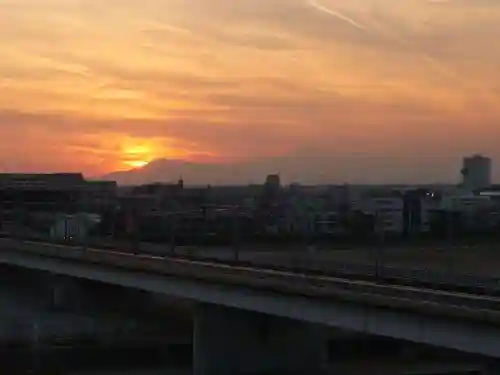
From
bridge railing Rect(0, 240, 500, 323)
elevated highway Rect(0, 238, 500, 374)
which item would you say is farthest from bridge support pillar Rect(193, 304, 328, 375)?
bridge railing Rect(0, 240, 500, 323)

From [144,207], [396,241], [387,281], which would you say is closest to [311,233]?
[396,241]

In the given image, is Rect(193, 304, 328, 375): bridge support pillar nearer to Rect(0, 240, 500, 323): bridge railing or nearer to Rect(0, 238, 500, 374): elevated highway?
Rect(0, 238, 500, 374): elevated highway

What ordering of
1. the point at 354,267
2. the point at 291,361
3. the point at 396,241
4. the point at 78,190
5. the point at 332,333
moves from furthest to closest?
the point at 78,190 → the point at 396,241 → the point at 332,333 → the point at 291,361 → the point at 354,267

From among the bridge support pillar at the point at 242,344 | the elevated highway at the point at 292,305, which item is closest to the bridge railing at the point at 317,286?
the elevated highway at the point at 292,305

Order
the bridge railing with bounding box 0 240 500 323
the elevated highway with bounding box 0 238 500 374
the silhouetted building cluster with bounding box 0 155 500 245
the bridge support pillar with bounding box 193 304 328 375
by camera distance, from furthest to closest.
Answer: the silhouetted building cluster with bounding box 0 155 500 245 → the bridge support pillar with bounding box 193 304 328 375 → the elevated highway with bounding box 0 238 500 374 → the bridge railing with bounding box 0 240 500 323

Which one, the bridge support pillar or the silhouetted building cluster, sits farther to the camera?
the silhouetted building cluster

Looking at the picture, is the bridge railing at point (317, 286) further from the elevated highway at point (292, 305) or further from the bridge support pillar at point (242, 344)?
the bridge support pillar at point (242, 344)

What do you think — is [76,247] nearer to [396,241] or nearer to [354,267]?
[396,241]

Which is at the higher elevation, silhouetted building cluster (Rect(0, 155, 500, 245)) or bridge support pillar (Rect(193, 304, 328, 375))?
silhouetted building cluster (Rect(0, 155, 500, 245))
